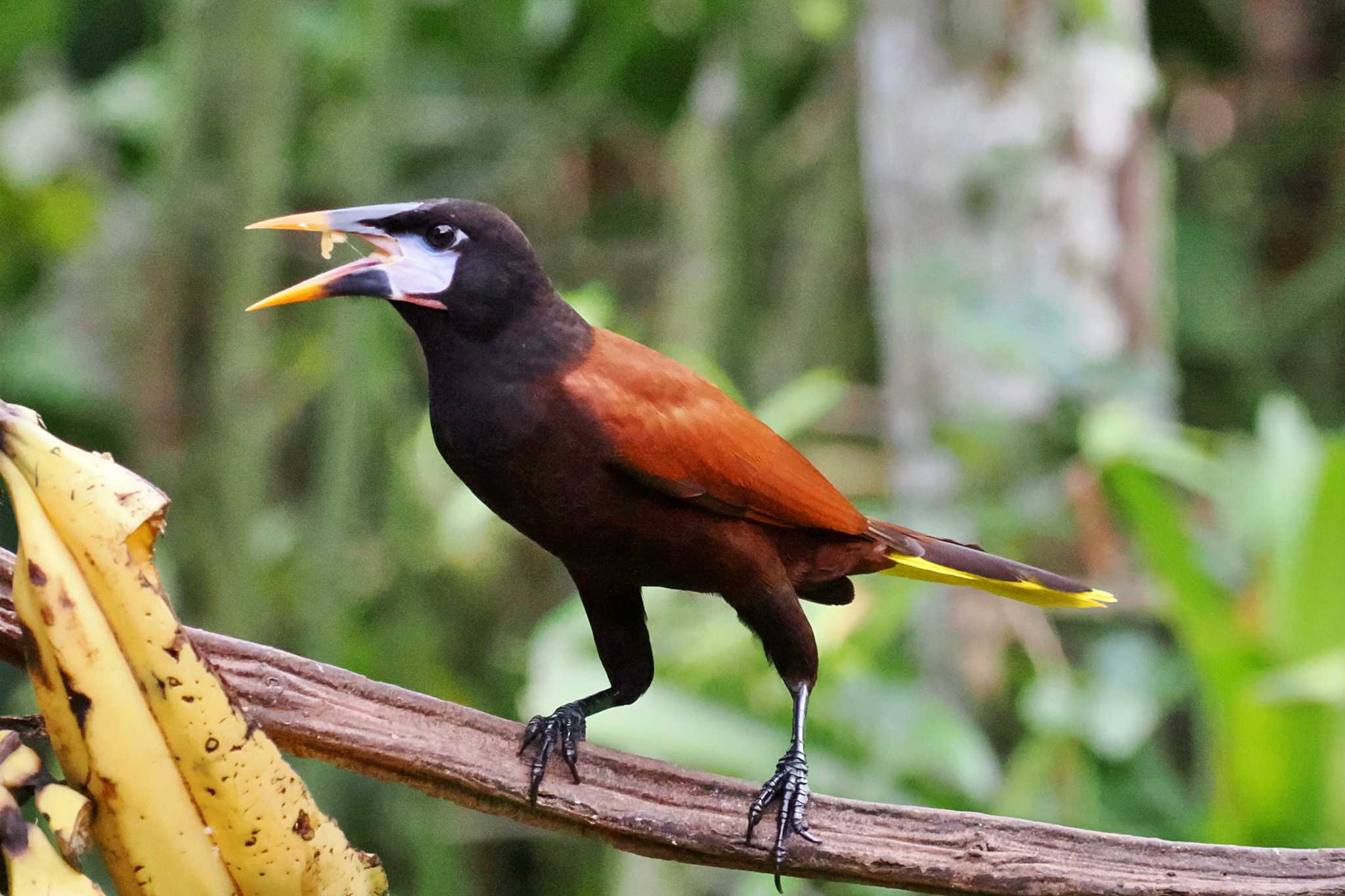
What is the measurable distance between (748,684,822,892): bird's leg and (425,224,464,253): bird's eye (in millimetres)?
647

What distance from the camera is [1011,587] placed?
1768 millimetres

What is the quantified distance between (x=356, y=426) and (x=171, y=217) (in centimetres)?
79

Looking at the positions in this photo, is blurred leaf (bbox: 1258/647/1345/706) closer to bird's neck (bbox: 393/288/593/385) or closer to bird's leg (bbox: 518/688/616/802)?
bird's leg (bbox: 518/688/616/802)

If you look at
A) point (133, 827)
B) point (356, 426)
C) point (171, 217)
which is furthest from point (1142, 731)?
point (171, 217)

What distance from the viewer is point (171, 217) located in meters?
3.58

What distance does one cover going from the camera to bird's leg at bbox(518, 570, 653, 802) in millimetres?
1619

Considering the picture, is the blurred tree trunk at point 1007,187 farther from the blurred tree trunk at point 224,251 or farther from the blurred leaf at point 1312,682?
the blurred tree trunk at point 224,251

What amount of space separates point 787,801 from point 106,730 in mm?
718

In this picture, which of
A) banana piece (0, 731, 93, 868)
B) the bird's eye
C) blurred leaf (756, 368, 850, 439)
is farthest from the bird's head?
blurred leaf (756, 368, 850, 439)

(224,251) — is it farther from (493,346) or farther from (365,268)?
(365,268)

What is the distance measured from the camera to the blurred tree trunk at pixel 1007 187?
3352mm

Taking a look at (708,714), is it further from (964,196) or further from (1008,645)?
(964,196)

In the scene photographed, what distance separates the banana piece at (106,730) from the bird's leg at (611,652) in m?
0.49

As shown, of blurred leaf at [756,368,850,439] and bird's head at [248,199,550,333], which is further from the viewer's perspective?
blurred leaf at [756,368,850,439]
